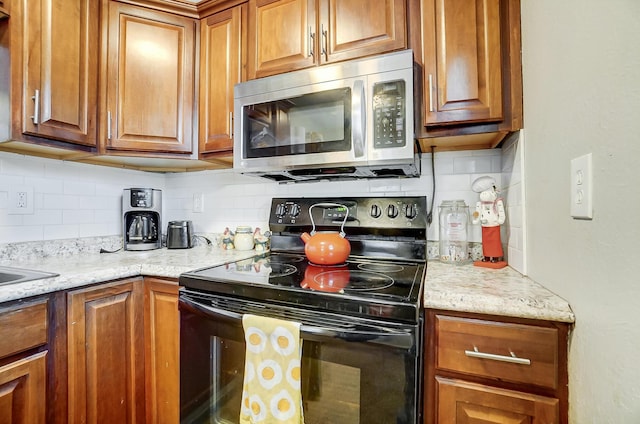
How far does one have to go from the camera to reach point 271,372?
2.86 ft

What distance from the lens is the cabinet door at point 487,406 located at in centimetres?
76

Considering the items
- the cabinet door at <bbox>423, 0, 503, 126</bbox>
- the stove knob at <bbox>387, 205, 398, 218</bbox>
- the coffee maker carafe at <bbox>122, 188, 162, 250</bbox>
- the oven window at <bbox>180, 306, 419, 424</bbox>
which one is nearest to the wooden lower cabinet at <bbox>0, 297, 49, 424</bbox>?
the oven window at <bbox>180, 306, 419, 424</bbox>

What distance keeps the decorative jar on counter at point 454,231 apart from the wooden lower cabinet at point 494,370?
51cm

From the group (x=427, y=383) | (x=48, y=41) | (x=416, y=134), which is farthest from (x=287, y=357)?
(x=48, y=41)

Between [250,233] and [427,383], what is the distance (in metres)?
1.20

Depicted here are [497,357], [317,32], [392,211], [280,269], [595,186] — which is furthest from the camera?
[392,211]

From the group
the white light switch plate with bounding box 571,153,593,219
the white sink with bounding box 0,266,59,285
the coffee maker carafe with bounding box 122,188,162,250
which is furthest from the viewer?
the coffee maker carafe with bounding box 122,188,162,250

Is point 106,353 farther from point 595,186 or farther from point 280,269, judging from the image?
point 595,186

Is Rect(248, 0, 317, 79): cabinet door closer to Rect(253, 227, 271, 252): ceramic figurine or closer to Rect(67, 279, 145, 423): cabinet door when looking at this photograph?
Rect(253, 227, 271, 252): ceramic figurine

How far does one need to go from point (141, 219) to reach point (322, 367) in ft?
4.77

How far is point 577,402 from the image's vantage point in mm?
712

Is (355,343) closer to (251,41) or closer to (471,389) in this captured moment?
(471,389)

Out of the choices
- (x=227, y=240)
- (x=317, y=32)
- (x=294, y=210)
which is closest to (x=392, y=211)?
(x=294, y=210)

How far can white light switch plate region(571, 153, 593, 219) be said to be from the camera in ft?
2.17
